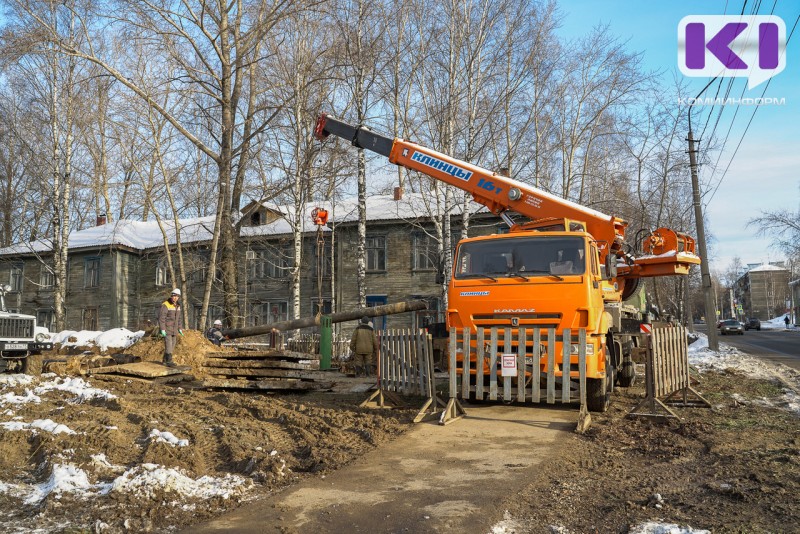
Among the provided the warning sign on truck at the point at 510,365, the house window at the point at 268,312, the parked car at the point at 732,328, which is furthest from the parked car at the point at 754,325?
the warning sign on truck at the point at 510,365

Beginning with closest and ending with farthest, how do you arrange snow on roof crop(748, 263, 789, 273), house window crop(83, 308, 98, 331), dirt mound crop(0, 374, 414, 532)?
dirt mound crop(0, 374, 414, 532) → house window crop(83, 308, 98, 331) → snow on roof crop(748, 263, 789, 273)

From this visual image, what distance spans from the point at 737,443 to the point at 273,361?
29.1ft

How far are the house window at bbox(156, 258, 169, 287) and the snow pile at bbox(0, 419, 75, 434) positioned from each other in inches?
1080

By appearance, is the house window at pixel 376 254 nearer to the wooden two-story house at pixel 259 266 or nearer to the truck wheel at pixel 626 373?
the wooden two-story house at pixel 259 266

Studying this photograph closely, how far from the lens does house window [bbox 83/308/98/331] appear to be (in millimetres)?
34625

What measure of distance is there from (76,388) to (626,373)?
10472 mm

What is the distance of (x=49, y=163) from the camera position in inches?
1011

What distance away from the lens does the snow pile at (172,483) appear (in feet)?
16.1

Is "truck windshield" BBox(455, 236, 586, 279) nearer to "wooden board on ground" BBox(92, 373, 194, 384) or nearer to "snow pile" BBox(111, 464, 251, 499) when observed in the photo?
"snow pile" BBox(111, 464, 251, 499)

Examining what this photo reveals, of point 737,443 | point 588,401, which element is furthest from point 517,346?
point 737,443

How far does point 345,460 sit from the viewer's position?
620cm

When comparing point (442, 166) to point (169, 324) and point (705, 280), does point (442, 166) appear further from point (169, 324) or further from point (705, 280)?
point (705, 280)

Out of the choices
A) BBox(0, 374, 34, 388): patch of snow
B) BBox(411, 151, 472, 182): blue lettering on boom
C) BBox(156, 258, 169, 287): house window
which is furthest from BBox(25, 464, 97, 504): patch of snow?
BBox(156, 258, 169, 287): house window

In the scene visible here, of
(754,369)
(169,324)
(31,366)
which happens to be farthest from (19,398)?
(754,369)
